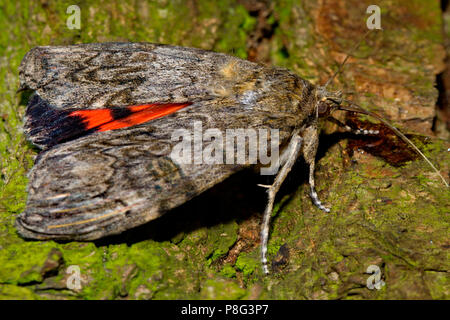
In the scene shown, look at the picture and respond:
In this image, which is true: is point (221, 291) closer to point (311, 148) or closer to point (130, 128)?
point (130, 128)

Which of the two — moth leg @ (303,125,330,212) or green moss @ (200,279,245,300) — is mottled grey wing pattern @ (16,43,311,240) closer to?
moth leg @ (303,125,330,212)

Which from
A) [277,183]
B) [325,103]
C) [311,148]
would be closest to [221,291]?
[277,183]

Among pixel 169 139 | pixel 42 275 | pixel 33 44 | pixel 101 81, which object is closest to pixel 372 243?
pixel 169 139

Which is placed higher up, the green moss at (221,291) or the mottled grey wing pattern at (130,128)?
the mottled grey wing pattern at (130,128)

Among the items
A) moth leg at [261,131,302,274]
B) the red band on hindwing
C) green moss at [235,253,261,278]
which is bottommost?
green moss at [235,253,261,278]

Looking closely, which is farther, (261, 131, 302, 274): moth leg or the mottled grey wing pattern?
(261, 131, 302, 274): moth leg

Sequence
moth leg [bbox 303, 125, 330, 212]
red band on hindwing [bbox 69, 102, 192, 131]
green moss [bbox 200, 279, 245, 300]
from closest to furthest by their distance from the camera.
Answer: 1. green moss [bbox 200, 279, 245, 300]
2. red band on hindwing [bbox 69, 102, 192, 131]
3. moth leg [bbox 303, 125, 330, 212]

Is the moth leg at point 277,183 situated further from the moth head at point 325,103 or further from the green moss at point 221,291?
the green moss at point 221,291

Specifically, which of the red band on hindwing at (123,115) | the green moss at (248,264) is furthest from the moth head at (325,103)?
the green moss at (248,264)

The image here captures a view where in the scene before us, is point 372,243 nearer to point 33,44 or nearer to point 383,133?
point 383,133

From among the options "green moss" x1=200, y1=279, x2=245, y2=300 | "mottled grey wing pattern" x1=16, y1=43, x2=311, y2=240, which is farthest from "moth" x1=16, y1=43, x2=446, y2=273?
"green moss" x1=200, y1=279, x2=245, y2=300
